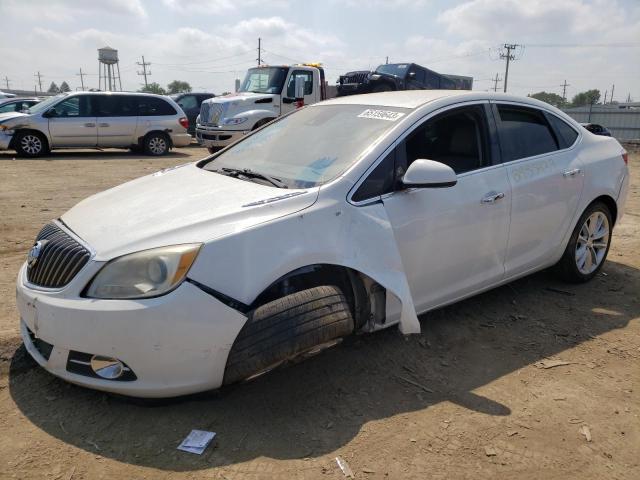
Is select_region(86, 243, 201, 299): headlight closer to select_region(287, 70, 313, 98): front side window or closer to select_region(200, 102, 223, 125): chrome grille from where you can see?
select_region(200, 102, 223, 125): chrome grille

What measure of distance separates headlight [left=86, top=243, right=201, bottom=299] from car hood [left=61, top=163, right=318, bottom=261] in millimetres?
52

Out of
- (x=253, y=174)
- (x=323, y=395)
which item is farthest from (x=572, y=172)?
(x=323, y=395)

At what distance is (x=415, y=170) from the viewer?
312 centimetres

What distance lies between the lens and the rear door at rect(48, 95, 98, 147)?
14117mm

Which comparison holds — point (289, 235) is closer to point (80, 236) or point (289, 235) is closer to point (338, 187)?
point (338, 187)

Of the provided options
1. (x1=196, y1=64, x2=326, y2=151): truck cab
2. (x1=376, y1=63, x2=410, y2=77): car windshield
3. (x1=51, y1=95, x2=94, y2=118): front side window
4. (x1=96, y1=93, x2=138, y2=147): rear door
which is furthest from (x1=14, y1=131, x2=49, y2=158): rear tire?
(x1=376, y1=63, x2=410, y2=77): car windshield

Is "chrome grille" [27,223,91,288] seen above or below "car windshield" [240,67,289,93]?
below

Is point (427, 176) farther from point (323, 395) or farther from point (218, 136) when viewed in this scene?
point (218, 136)

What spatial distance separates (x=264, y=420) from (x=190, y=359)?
51cm

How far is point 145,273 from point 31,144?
44.1 ft

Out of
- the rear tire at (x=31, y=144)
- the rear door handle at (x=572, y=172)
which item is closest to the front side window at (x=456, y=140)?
the rear door handle at (x=572, y=172)

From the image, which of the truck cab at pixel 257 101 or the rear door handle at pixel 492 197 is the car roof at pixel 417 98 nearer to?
the rear door handle at pixel 492 197

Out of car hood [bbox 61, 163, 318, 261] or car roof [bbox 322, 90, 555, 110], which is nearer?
car hood [bbox 61, 163, 318, 261]

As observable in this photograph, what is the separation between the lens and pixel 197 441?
254 cm
